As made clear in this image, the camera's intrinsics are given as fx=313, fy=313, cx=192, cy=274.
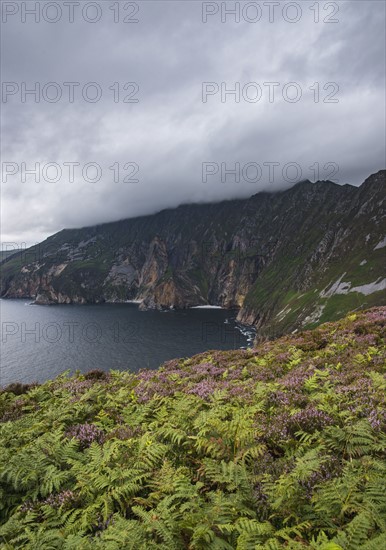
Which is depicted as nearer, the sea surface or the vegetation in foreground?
the vegetation in foreground

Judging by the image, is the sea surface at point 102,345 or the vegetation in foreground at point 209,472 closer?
the vegetation in foreground at point 209,472

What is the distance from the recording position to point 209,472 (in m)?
5.91

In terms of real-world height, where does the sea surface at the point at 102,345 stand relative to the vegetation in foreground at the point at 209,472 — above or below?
below

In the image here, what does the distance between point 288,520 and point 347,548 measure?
108 cm

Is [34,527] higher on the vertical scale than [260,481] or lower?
lower

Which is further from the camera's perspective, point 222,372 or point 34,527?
point 222,372

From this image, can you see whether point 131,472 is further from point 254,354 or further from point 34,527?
point 254,354

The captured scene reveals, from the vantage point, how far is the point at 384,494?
484 cm

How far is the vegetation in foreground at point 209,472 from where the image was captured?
465 cm

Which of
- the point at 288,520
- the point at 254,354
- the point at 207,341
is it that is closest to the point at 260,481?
the point at 288,520

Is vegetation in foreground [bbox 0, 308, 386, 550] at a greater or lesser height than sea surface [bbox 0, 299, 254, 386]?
greater

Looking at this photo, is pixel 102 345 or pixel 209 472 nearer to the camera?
pixel 209 472

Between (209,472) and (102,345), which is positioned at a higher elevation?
(209,472)

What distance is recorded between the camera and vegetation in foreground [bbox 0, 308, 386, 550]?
4.65 meters
